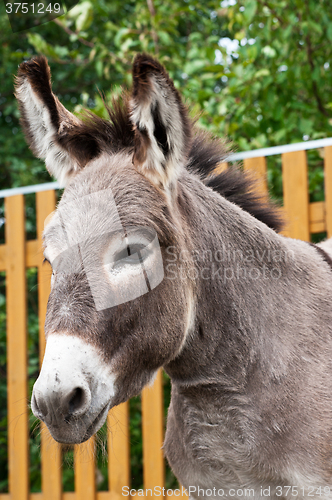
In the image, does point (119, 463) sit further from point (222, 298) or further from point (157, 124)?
point (157, 124)

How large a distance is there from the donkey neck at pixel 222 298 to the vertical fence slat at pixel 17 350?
→ 2.03 m

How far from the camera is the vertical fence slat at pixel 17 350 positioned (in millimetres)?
3416

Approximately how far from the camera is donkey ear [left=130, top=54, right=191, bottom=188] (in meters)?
Answer: 1.55

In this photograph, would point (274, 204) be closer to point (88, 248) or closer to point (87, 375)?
point (88, 248)

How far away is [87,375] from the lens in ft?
4.48

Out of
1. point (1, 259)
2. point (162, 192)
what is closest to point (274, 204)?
point (162, 192)

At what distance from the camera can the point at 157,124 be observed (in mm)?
1695

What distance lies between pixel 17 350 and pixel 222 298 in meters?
2.29

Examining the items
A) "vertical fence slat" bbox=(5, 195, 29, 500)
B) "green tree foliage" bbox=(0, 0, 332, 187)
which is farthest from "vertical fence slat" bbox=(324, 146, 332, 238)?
→ "vertical fence slat" bbox=(5, 195, 29, 500)

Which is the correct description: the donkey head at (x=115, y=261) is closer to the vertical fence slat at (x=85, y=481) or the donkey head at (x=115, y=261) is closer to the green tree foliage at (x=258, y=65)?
the green tree foliage at (x=258, y=65)

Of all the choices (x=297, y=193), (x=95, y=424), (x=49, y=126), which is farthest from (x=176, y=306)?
(x=297, y=193)

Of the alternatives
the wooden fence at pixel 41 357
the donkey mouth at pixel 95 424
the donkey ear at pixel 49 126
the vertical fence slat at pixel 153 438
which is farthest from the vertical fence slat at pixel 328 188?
the donkey mouth at pixel 95 424

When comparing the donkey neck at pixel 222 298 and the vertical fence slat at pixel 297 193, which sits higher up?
the vertical fence slat at pixel 297 193

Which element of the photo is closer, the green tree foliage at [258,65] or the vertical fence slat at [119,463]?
the vertical fence slat at [119,463]
